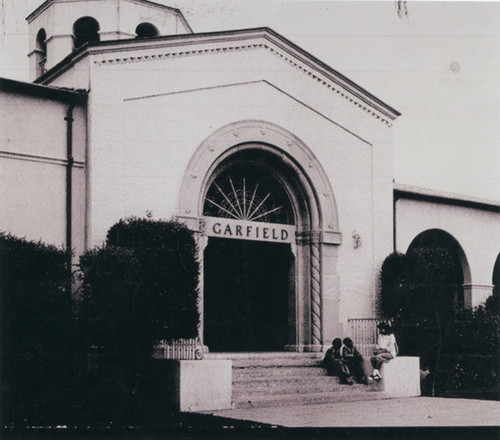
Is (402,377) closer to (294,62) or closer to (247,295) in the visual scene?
(247,295)

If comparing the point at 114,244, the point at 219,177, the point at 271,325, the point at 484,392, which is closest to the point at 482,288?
the point at 484,392

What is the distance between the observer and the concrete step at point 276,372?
16.2 m

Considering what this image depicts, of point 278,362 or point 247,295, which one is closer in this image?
point 278,362

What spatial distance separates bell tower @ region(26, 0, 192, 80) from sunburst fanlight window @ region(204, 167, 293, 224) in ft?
16.9

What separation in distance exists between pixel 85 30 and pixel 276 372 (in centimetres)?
1083

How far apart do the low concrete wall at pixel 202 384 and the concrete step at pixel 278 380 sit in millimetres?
866

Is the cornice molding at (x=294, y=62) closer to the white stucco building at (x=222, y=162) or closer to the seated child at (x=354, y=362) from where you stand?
the white stucco building at (x=222, y=162)

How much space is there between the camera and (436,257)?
2084 centimetres

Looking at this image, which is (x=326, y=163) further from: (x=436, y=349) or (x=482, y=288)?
(x=482, y=288)

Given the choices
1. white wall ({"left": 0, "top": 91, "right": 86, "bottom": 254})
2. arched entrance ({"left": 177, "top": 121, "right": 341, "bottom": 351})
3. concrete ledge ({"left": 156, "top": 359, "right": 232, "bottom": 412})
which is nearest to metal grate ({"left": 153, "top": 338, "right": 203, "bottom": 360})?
concrete ledge ({"left": 156, "top": 359, "right": 232, "bottom": 412})

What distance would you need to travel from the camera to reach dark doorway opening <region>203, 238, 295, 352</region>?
19688 millimetres

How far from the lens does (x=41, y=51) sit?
2234 centimetres

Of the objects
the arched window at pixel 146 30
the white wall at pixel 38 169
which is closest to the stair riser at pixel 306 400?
the white wall at pixel 38 169

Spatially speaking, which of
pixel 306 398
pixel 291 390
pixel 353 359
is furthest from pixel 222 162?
pixel 306 398
